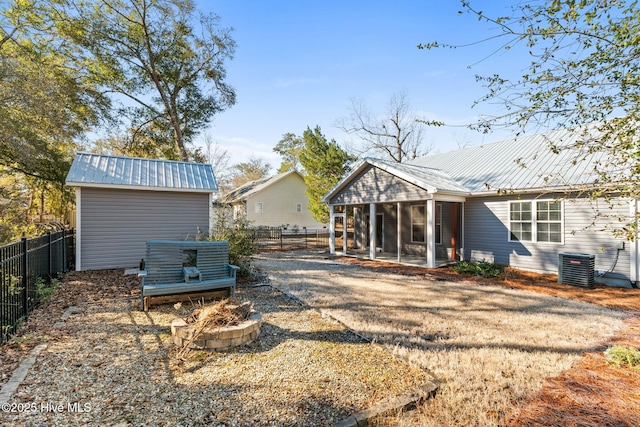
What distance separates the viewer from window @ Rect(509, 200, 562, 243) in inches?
376

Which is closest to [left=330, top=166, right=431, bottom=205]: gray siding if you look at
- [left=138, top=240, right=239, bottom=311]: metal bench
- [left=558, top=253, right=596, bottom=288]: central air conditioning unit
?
[left=558, top=253, right=596, bottom=288]: central air conditioning unit

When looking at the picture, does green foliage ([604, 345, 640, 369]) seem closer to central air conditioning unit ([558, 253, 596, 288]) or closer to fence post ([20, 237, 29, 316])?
central air conditioning unit ([558, 253, 596, 288])

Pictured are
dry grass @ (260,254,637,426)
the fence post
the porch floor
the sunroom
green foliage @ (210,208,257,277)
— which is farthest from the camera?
the porch floor

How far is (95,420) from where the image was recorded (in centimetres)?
254

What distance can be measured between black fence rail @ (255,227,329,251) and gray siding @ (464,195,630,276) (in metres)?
8.72

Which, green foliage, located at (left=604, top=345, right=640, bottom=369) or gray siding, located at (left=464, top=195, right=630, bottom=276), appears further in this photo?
gray siding, located at (left=464, top=195, right=630, bottom=276)

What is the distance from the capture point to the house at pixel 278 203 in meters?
26.2

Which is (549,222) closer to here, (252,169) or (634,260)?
(634,260)

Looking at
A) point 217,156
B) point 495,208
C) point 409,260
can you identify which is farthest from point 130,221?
point 217,156

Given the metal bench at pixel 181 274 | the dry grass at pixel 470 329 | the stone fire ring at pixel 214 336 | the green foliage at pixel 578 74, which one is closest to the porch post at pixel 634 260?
the dry grass at pixel 470 329

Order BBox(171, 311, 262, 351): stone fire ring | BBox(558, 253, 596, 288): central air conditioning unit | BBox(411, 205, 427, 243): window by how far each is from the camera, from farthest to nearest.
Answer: BBox(411, 205, 427, 243): window < BBox(558, 253, 596, 288): central air conditioning unit < BBox(171, 311, 262, 351): stone fire ring

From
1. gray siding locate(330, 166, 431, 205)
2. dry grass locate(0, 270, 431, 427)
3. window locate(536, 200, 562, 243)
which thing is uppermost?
gray siding locate(330, 166, 431, 205)

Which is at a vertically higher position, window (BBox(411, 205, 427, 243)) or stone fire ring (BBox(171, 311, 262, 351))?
window (BBox(411, 205, 427, 243))

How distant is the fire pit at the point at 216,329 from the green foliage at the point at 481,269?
8.20 metres
